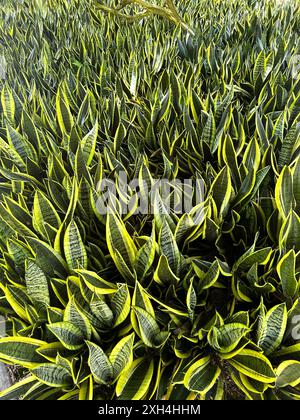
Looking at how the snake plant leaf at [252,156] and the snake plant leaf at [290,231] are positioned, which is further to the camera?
the snake plant leaf at [252,156]

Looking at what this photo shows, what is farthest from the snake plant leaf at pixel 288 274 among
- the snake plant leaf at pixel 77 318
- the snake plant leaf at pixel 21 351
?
the snake plant leaf at pixel 21 351

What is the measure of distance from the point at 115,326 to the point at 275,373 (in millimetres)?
372

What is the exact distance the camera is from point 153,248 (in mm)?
903

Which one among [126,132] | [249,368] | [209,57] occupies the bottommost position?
[249,368]

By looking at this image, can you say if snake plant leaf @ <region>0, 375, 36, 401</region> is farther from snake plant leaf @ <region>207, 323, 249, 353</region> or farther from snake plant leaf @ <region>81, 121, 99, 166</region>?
snake plant leaf @ <region>81, 121, 99, 166</region>

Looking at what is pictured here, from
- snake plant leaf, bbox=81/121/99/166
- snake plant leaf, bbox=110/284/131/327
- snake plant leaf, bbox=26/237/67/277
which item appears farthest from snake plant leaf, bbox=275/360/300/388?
snake plant leaf, bbox=81/121/99/166

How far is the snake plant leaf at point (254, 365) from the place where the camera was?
31.2 inches

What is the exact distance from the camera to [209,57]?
71.2 inches

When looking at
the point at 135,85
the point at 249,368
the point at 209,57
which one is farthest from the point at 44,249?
the point at 209,57

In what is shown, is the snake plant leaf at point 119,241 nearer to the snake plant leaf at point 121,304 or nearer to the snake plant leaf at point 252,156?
the snake plant leaf at point 121,304

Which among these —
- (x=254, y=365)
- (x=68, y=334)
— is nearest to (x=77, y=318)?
(x=68, y=334)

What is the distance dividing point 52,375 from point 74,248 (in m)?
0.29
